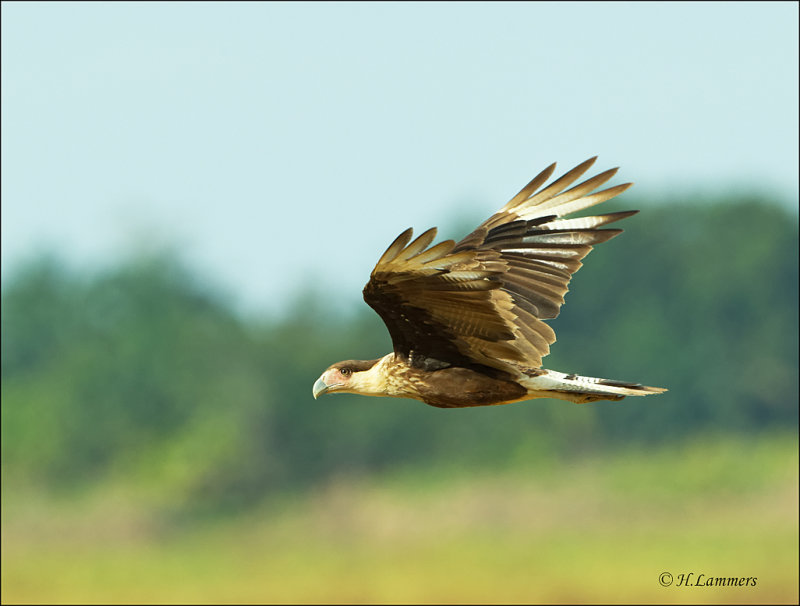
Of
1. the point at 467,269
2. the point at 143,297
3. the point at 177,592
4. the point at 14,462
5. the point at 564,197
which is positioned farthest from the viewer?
the point at 143,297

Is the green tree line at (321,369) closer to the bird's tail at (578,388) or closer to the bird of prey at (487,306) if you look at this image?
the bird of prey at (487,306)

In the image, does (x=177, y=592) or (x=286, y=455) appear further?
(x=286, y=455)

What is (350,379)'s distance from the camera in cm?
823

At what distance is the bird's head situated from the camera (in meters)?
8.11

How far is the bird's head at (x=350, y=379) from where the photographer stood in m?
8.11

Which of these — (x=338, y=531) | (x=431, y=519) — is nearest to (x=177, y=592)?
(x=338, y=531)

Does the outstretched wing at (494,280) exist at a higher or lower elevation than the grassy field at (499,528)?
higher

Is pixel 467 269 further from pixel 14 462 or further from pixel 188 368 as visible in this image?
pixel 188 368

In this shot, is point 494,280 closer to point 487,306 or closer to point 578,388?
point 487,306

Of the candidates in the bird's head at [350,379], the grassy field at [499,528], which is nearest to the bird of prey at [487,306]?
the bird's head at [350,379]

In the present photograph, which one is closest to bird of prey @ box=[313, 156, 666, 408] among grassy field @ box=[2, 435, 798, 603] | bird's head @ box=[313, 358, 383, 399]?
bird's head @ box=[313, 358, 383, 399]

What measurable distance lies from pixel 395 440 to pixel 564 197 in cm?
3837

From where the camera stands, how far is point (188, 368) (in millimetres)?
49469

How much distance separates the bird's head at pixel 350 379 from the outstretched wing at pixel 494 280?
0.29 m
